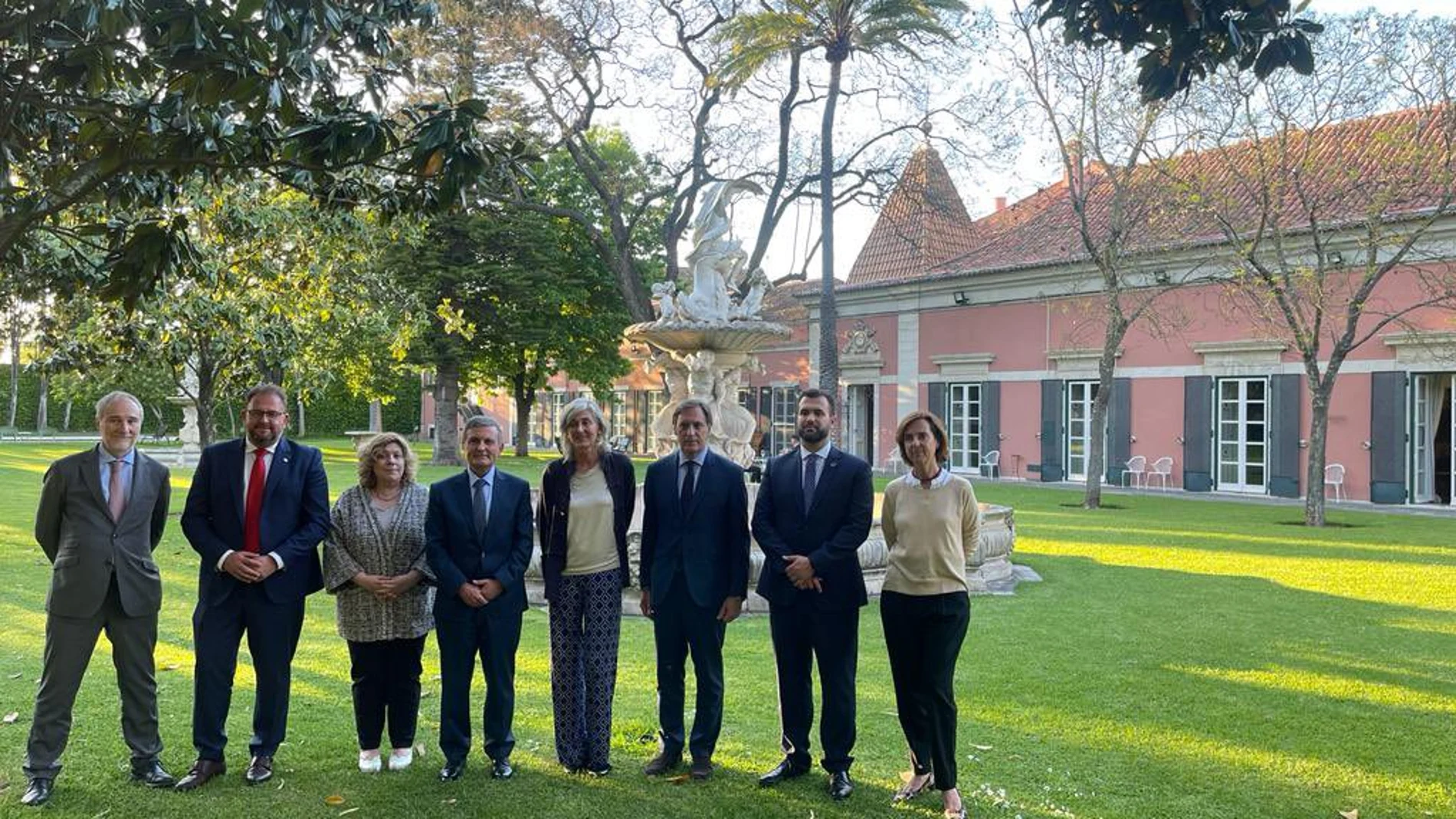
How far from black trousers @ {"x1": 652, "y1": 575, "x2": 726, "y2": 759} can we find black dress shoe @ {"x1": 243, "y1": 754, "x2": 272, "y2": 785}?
65.0 inches

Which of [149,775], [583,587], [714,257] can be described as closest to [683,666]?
[583,587]

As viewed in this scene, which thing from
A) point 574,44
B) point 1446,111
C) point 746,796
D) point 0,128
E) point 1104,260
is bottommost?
point 746,796

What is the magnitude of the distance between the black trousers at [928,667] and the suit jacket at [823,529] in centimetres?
19

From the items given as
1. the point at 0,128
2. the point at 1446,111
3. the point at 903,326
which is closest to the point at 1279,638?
the point at 0,128

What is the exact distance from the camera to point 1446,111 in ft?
48.9

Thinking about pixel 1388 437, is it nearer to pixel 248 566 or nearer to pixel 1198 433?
pixel 1198 433

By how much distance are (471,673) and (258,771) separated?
94 centimetres

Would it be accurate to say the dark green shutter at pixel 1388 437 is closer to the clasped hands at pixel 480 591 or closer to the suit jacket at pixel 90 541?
the clasped hands at pixel 480 591

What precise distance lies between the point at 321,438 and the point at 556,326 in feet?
82.2

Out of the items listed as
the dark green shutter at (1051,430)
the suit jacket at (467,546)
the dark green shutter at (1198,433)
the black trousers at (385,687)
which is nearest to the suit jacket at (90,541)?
the black trousers at (385,687)

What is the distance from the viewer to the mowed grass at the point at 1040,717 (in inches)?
169

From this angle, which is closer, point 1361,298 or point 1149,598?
point 1149,598

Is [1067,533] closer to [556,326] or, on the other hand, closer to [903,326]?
[903,326]

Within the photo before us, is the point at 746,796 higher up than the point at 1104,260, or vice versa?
the point at 1104,260
